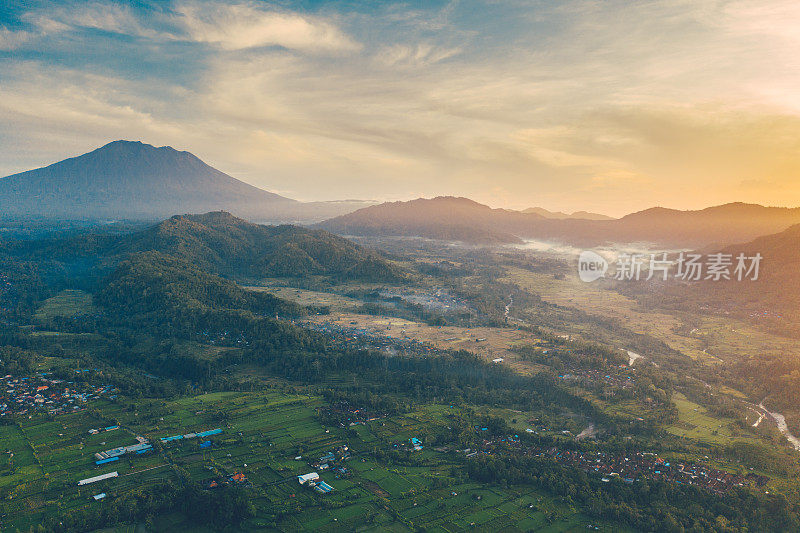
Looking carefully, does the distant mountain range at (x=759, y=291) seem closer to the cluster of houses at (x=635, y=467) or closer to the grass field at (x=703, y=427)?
the grass field at (x=703, y=427)

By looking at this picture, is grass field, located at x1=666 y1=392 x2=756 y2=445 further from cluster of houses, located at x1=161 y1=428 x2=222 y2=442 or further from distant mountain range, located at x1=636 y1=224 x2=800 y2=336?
cluster of houses, located at x1=161 y1=428 x2=222 y2=442

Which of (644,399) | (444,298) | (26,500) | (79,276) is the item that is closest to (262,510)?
(26,500)

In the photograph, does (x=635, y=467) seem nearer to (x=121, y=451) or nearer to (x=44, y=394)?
(x=121, y=451)

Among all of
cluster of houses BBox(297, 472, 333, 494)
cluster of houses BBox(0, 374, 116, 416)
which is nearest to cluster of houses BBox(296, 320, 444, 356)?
cluster of houses BBox(0, 374, 116, 416)

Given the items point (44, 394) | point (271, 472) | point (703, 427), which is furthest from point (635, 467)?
point (44, 394)

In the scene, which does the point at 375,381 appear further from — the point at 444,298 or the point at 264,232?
the point at 264,232

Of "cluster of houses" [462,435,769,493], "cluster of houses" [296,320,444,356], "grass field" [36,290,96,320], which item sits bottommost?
"cluster of houses" [462,435,769,493]

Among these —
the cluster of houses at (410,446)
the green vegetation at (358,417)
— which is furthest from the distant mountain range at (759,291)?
the cluster of houses at (410,446)

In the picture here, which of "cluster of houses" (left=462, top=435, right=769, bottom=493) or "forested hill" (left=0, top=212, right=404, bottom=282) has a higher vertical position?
"forested hill" (left=0, top=212, right=404, bottom=282)

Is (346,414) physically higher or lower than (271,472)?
higher
